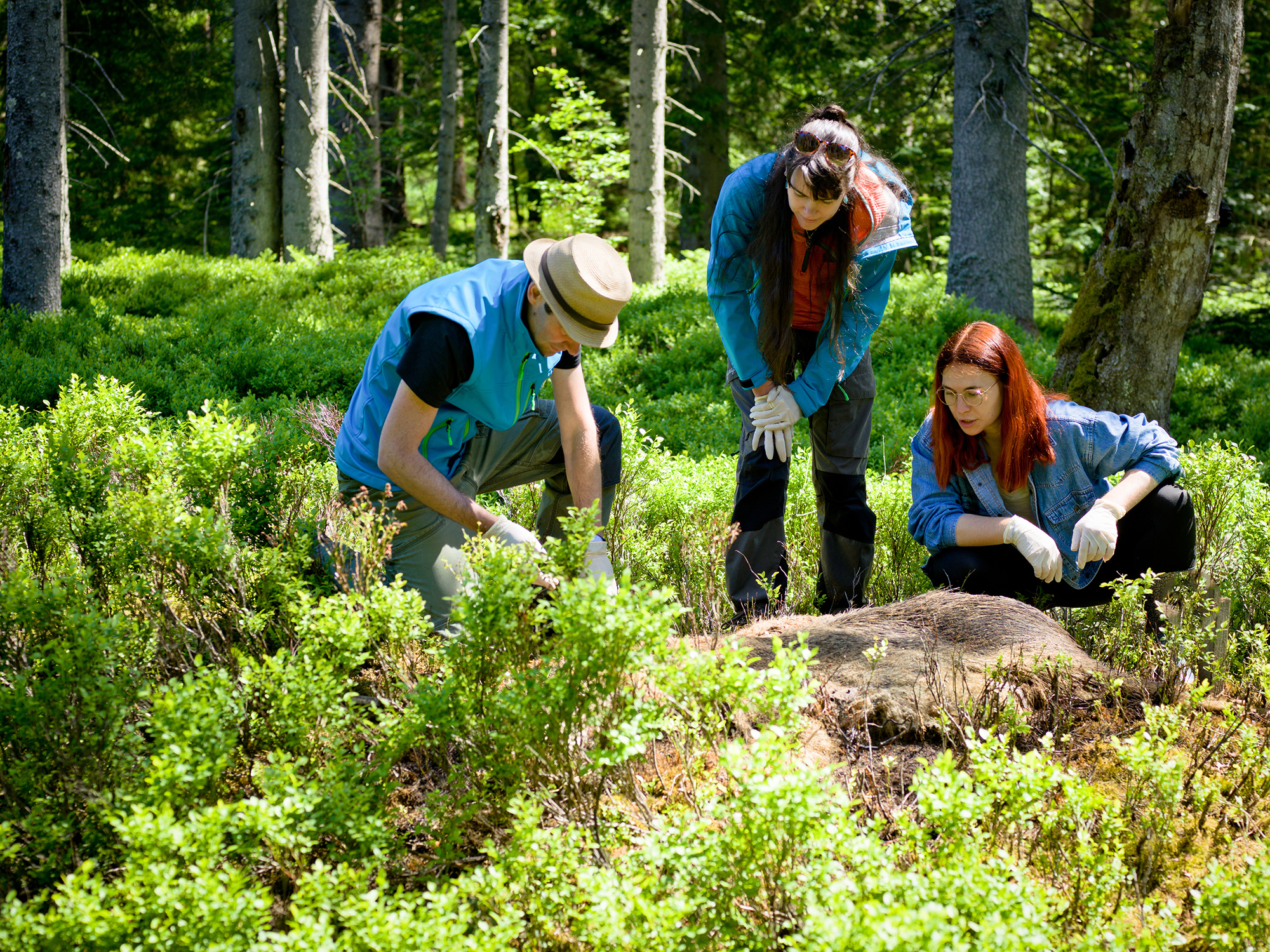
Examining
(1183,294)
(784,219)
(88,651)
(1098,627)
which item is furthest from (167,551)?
(1183,294)

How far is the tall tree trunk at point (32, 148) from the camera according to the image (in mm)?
7508

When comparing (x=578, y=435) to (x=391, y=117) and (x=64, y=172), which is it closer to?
(x=64, y=172)

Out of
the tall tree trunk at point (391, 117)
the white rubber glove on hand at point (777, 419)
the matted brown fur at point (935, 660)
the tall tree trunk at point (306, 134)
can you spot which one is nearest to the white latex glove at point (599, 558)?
the matted brown fur at point (935, 660)

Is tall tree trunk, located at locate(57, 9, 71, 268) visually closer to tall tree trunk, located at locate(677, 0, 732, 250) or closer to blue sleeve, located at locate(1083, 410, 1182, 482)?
blue sleeve, located at locate(1083, 410, 1182, 482)

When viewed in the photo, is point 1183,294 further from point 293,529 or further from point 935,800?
point 293,529

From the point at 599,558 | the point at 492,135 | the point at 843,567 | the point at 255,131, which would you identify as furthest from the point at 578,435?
the point at 255,131

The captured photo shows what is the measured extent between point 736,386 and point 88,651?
2.62 m

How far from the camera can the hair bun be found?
3.54m

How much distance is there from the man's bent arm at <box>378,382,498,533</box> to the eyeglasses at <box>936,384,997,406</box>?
1.75m

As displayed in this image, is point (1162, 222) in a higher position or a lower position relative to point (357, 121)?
lower

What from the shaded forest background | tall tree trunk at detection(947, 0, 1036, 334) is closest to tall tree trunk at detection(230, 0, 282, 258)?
the shaded forest background

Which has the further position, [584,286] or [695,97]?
[695,97]

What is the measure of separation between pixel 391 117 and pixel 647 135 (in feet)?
38.9

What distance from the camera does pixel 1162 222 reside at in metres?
4.70
